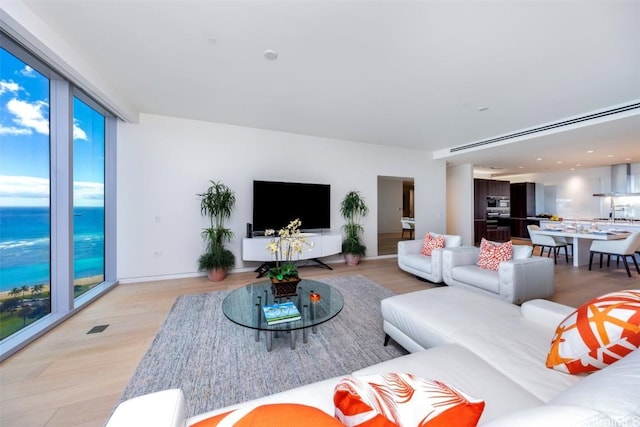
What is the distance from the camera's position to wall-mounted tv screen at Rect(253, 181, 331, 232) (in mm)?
4496

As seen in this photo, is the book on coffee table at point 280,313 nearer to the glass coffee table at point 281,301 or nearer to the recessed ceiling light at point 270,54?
the glass coffee table at point 281,301

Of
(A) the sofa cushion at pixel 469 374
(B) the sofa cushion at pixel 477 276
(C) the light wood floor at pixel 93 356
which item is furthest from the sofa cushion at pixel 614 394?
(B) the sofa cushion at pixel 477 276

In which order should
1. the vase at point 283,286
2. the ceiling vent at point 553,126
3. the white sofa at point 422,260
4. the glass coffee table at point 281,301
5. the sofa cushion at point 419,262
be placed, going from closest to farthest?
the glass coffee table at point 281,301 → the vase at point 283,286 → the ceiling vent at point 553,126 → the white sofa at point 422,260 → the sofa cushion at point 419,262

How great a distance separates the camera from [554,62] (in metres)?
2.51

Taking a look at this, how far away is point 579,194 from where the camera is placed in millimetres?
8383

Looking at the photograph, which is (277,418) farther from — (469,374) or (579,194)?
(579,194)

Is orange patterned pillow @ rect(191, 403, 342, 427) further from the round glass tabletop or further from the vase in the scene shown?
the vase

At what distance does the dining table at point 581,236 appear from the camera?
15.3 feet

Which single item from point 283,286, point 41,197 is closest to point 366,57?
point 283,286

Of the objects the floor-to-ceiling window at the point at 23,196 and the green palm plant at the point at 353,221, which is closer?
the floor-to-ceiling window at the point at 23,196

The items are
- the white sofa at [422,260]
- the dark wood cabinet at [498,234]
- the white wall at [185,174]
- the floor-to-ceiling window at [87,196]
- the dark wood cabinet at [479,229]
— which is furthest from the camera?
the dark wood cabinet at [498,234]

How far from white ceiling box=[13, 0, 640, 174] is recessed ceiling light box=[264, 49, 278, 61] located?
0.05 m

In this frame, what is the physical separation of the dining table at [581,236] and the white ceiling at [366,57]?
6.43 feet

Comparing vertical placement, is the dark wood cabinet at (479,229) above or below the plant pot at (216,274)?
above
